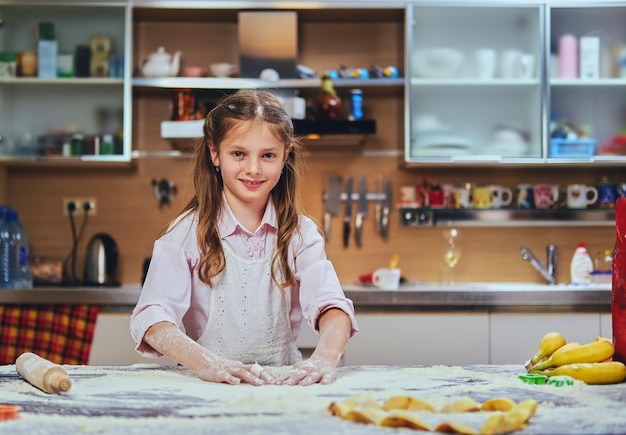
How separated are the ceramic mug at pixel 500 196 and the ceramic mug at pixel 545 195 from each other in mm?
105

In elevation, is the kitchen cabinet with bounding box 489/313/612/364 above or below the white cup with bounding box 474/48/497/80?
below

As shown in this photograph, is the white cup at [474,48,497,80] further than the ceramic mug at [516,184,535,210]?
No

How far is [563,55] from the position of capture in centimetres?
345

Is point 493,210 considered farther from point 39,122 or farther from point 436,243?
point 39,122

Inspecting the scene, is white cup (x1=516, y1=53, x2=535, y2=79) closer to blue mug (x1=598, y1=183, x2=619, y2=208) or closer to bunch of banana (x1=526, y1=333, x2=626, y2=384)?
blue mug (x1=598, y1=183, x2=619, y2=208)

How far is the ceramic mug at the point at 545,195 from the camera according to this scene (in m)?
3.59

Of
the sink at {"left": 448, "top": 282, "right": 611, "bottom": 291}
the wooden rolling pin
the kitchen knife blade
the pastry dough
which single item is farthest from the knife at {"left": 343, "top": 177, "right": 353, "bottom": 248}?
the pastry dough

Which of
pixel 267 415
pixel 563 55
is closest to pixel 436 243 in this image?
pixel 563 55

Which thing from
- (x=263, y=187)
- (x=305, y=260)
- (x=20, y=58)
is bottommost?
(x=305, y=260)

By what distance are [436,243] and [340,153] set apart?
56 cm

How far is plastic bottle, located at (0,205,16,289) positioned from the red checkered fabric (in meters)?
0.20

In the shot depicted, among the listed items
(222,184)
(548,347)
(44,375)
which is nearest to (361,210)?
(222,184)

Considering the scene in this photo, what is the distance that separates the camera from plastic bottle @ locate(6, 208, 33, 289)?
3.35 meters

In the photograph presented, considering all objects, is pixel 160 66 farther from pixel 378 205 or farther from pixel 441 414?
pixel 441 414
